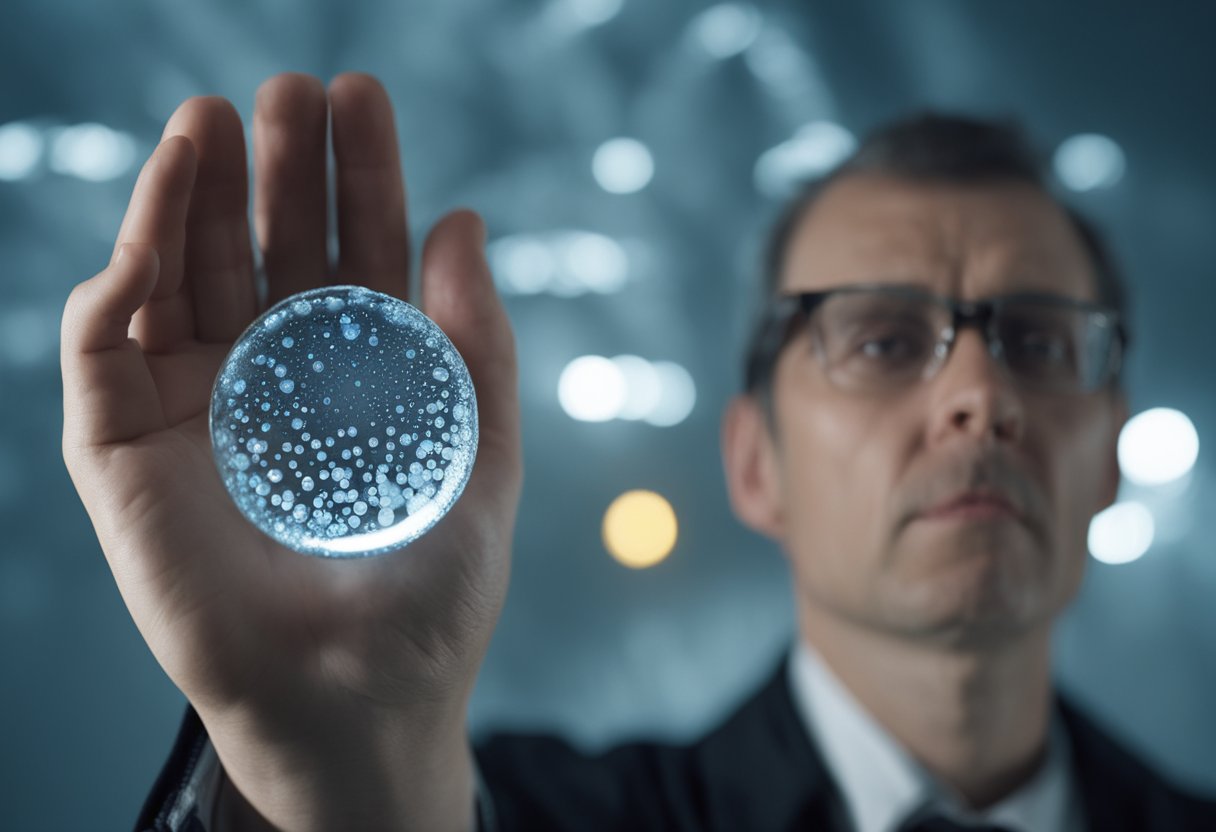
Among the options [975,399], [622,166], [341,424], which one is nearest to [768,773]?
[975,399]

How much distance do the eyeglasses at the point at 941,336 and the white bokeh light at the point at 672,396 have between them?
0.72 metres

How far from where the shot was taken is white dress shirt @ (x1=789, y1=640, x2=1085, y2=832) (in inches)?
45.4

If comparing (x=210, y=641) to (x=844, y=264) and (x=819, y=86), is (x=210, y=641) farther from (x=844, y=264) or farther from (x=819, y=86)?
(x=819, y=86)

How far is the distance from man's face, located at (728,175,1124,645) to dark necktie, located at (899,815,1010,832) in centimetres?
20

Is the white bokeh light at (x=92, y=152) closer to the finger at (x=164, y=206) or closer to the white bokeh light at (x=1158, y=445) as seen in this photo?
the finger at (x=164, y=206)

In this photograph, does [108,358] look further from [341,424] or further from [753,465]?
[753,465]

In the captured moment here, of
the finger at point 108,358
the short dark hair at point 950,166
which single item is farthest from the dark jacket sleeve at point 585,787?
the finger at point 108,358

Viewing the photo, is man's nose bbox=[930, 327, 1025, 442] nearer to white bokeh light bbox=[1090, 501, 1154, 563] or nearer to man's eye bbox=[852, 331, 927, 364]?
man's eye bbox=[852, 331, 927, 364]

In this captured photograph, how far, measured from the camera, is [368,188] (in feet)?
2.85

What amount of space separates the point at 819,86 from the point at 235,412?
1548 mm

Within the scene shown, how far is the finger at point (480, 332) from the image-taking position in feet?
2.78

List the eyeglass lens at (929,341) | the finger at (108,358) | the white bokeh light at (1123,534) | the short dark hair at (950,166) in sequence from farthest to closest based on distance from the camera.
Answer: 1. the white bokeh light at (1123,534)
2. the short dark hair at (950,166)
3. the eyeglass lens at (929,341)
4. the finger at (108,358)

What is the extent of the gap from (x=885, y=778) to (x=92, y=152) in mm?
1516

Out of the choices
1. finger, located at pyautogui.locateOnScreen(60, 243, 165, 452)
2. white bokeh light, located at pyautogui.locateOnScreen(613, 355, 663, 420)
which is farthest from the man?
white bokeh light, located at pyautogui.locateOnScreen(613, 355, 663, 420)
